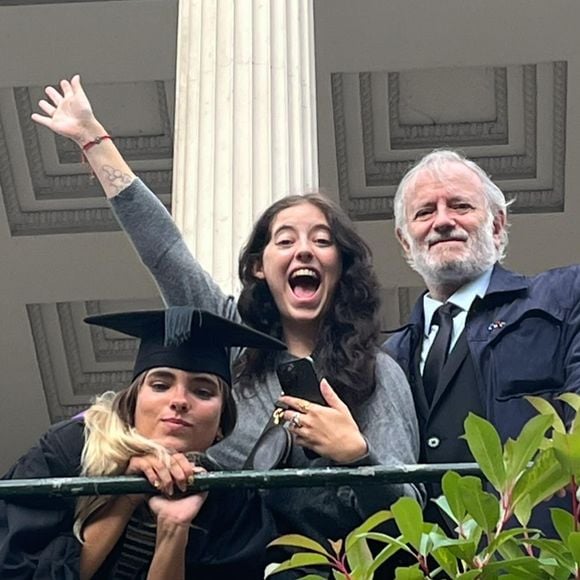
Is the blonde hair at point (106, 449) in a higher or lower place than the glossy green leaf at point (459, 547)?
lower

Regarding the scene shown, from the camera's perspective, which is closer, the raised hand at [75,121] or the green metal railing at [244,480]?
the green metal railing at [244,480]

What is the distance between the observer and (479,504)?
88.7 inches

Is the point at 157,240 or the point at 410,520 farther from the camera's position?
the point at 157,240

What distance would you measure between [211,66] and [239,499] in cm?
414

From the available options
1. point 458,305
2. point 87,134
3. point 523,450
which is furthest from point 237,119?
point 523,450

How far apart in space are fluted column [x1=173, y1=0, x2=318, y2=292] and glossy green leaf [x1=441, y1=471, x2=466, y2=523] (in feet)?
12.5

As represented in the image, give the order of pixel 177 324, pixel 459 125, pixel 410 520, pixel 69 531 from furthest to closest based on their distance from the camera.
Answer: pixel 459 125, pixel 177 324, pixel 69 531, pixel 410 520

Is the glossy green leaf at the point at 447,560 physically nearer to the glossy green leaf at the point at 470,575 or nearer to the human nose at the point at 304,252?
the glossy green leaf at the point at 470,575

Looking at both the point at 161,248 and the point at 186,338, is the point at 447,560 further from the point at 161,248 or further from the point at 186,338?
the point at 161,248

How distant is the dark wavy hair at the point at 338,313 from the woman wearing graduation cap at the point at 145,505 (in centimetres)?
Result: 26

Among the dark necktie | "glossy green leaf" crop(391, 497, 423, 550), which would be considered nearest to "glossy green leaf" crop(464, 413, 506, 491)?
"glossy green leaf" crop(391, 497, 423, 550)

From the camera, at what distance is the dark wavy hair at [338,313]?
3.70 meters

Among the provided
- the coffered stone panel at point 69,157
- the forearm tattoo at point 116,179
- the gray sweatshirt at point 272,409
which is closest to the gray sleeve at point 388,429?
the gray sweatshirt at point 272,409

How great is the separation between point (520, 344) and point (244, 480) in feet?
2.81
